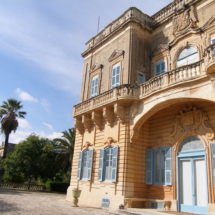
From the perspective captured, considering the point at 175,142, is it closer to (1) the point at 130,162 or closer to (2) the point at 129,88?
(1) the point at 130,162

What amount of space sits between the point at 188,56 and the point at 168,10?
3.96m

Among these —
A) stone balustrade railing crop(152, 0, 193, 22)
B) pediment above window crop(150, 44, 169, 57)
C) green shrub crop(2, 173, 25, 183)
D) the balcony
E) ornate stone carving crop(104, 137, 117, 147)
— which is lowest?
green shrub crop(2, 173, 25, 183)

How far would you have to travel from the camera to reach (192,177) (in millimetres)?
11312

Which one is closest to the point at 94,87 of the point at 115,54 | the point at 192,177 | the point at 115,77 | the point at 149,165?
the point at 115,77

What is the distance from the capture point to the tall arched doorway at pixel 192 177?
1081 centimetres

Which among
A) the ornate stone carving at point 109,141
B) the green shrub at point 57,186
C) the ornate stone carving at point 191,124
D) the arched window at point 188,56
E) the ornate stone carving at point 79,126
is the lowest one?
the green shrub at point 57,186

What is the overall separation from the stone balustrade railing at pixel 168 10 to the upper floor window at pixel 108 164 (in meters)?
8.77

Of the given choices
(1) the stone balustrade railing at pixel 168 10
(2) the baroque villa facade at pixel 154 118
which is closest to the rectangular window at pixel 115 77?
(2) the baroque villa facade at pixel 154 118

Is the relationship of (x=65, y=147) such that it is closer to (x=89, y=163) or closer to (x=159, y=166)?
(x=89, y=163)

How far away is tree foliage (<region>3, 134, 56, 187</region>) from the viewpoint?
87.7 feet

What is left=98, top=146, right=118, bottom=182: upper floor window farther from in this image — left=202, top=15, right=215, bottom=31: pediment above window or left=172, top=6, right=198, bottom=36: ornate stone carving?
left=202, top=15, right=215, bottom=31: pediment above window

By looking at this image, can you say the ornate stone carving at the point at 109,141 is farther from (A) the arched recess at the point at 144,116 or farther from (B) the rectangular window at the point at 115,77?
(B) the rectangular window at the point at 115,77

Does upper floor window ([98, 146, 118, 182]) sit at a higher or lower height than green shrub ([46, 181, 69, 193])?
higher

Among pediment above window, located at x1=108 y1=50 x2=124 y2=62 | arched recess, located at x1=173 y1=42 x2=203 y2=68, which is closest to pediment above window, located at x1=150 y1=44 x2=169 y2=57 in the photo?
arched recess, located at x1=173 y1=42 x2=203 y2=68
